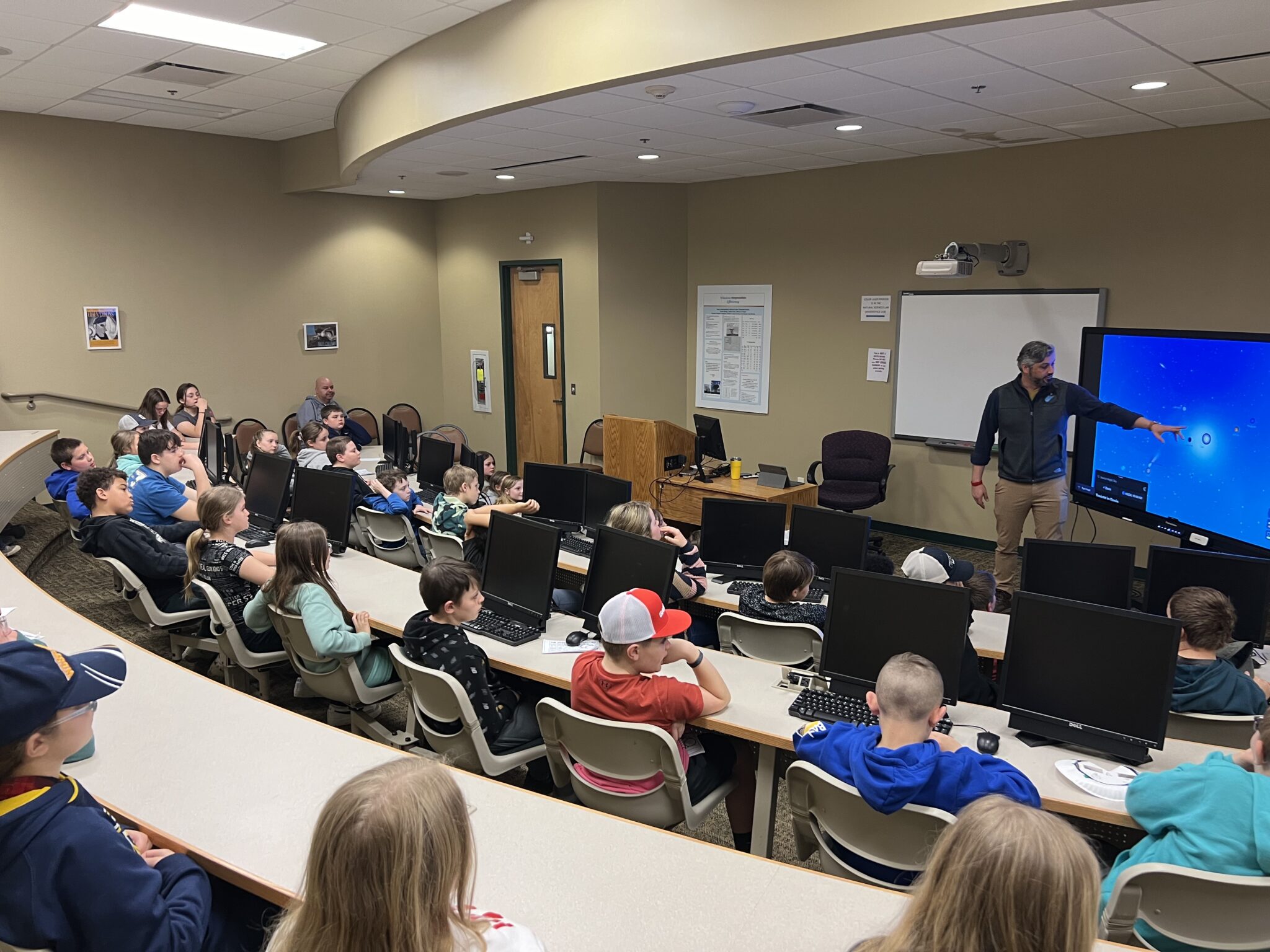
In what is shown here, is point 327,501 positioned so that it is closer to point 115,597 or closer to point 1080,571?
point 115,597

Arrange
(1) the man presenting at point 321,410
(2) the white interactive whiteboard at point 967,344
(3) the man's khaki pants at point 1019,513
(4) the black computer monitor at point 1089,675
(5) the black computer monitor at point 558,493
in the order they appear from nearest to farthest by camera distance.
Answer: (4) the black computer monitor at point 1089,675
(5) the black computer monitor at point 558,493
(3) the man's khaki pants at point 1019,513
(2) the white interactive whiteboard at point 967,344
(1) the man presenting at point 321,410

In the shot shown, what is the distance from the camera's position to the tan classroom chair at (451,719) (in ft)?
9.50

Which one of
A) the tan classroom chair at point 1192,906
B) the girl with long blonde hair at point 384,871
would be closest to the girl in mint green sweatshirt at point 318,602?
the girl with long blonde hair at point 384,871

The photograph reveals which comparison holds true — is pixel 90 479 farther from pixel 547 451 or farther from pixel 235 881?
pixel 547 451

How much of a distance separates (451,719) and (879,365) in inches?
228

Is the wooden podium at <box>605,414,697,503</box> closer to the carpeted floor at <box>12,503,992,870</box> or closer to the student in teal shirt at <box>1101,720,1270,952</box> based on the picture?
the carpeted floor at <box>12,503,992,870</box>

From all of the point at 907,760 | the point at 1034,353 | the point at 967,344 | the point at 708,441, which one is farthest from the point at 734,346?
the point at 907,760

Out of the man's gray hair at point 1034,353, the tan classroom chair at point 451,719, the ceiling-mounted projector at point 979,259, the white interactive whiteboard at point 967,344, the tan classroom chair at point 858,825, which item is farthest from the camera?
the white interactive whiteboard at point 967,344

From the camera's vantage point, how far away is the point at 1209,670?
2.82 m

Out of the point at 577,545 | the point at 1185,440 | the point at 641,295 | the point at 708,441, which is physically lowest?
the point at 577,545

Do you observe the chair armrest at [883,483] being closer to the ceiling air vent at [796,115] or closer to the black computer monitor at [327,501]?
the ceiling air vent at [796,115]

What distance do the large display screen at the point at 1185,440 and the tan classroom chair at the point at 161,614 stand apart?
5.35 m

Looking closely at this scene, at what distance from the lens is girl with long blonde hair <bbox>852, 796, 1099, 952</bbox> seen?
1197mm

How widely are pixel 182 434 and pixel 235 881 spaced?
6715 mm
